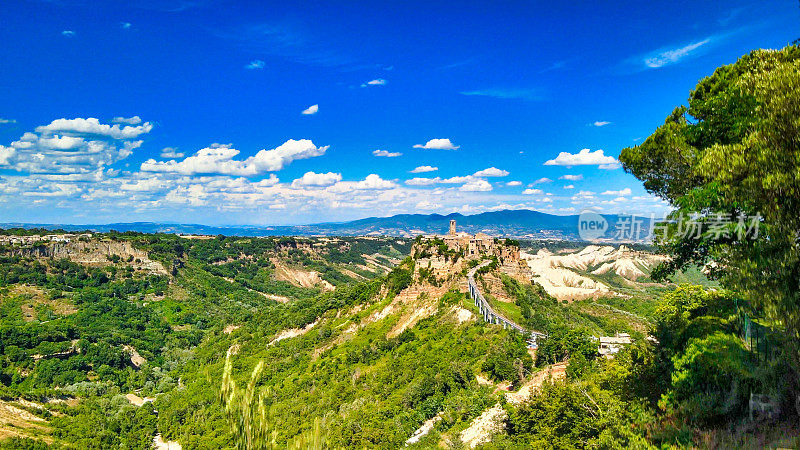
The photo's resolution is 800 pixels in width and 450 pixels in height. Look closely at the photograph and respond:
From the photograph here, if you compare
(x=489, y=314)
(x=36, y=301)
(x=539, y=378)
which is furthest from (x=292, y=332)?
(x=36, y=301)

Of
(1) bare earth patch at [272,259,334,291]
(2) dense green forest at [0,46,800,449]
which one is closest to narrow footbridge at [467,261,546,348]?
(2) dense green forest at [0,46,800,449]

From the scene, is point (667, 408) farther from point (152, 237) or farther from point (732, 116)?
point (152, 237)

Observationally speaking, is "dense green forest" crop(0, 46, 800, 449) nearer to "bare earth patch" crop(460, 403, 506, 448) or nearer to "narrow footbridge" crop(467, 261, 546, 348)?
"bare earth patch" crop(460, 403, 506, 448)

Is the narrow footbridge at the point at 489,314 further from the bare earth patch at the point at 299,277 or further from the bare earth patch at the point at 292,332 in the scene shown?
the bare earth patch at the point at 299,277

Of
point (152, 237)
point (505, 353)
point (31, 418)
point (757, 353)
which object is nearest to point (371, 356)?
point (505, 353)

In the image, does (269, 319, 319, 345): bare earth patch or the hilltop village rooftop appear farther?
(269, 319, 319, 345): bare earth patch

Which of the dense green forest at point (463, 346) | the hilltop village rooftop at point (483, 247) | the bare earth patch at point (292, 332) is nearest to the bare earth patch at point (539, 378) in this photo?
the dense green forest at point (463, 346)
